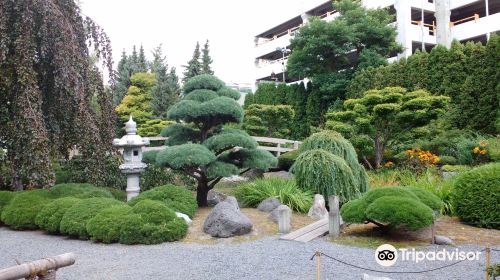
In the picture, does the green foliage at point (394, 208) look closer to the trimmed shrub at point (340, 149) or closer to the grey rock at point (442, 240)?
the grey rock at point (442, 240)

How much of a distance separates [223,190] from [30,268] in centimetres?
749

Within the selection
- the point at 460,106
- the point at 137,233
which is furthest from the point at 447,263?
the point at 460,106

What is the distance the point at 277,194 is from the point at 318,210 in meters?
1.08

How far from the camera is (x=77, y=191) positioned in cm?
737

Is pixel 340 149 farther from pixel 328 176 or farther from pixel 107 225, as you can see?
pixel 107 225

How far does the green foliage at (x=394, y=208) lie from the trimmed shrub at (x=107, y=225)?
3.14 m

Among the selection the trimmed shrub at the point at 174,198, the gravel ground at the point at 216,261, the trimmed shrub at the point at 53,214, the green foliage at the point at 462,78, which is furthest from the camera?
the green foliage at the point at 462,78

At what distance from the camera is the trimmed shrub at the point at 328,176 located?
7.68m

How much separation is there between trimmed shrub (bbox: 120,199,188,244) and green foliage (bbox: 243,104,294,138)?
12.0 meters

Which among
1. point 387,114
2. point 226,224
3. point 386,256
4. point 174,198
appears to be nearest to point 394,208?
point 386,256

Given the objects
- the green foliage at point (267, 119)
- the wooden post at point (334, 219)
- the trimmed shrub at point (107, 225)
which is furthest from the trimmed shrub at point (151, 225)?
the green foliage at point (267, 119)

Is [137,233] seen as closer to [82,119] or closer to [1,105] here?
[82,119]

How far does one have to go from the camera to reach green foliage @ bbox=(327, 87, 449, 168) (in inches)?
400

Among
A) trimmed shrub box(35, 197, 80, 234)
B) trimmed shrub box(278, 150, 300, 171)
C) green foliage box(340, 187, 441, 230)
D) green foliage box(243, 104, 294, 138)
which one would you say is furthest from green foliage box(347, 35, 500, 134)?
trimmed shrub box(35, 197, 80, 234)
